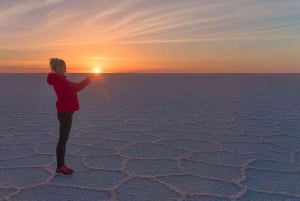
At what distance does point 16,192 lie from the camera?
299 cm

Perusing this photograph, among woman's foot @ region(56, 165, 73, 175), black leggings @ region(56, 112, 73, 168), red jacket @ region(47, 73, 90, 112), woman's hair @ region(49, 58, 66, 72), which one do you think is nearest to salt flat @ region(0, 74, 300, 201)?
woman's foot @ region(56, 165, 73, 175)

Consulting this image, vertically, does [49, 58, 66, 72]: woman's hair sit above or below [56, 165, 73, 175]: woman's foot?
above

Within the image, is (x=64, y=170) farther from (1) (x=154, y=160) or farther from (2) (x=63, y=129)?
(1) (x=154, y=160)

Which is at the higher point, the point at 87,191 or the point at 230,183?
the point at 230,183

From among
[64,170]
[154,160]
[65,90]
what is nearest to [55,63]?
[65,90]

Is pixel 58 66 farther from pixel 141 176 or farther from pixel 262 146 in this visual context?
pixel 262 146

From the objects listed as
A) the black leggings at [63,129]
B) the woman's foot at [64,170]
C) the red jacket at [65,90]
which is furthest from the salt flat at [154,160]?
the red jacket at [65,90]

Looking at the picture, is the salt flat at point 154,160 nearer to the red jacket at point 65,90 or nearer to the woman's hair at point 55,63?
the red jacket at point 65,90

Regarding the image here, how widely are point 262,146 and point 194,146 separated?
2.84 feet

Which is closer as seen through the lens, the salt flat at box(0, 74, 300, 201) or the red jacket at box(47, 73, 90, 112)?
the salt flat at box(0, 74, 300, 201)

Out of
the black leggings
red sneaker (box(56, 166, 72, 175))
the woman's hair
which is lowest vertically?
red sneaker (box(56, 166, 72, 175))

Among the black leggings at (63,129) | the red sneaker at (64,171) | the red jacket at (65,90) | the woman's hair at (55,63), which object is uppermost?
the woman's hair at (55,63)

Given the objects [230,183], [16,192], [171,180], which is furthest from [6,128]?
[230,183]

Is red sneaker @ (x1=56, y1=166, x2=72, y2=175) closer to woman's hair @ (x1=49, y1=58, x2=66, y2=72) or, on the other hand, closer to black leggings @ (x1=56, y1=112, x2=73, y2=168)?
black leggings @ (x1=56, y1=112, x2=73, y2=168)
